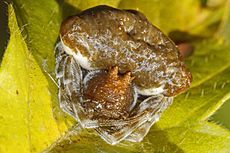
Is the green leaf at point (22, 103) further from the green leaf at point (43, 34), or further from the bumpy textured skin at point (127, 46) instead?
Result: the bumpy textured skin at point (127, 46)

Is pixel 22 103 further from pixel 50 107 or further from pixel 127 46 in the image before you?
pixel 127 46

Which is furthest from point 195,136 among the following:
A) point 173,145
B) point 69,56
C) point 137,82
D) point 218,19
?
point 218,19

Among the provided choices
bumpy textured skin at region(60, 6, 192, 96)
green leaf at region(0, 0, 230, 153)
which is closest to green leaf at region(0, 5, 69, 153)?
green leaf at region(0, 0, 230, 153)

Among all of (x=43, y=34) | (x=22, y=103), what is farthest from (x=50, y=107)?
(x=43, y=34)

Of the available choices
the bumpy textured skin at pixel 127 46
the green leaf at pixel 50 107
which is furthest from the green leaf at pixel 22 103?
the bumpy textured skin at pixel 127 46

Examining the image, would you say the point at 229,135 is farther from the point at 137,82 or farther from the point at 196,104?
the point at 137,82

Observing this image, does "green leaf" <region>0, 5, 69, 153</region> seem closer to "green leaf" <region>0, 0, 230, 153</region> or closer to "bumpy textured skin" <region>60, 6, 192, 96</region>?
"green leaf" <region>0, 0, 230, 153</region>
